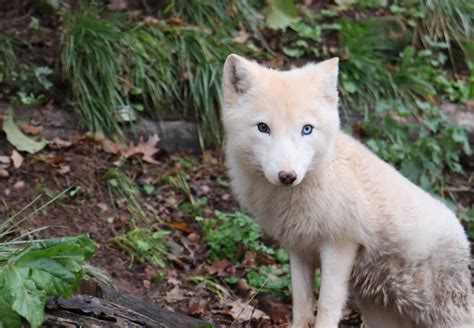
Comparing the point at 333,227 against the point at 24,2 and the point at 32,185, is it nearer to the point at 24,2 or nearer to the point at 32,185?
the point at 32,185

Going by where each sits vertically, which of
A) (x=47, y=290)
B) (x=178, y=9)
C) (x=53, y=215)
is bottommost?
(x=53, y=215)

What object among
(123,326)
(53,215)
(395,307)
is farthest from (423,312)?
(53,215)

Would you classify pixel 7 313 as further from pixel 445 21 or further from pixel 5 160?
pixel 445 21

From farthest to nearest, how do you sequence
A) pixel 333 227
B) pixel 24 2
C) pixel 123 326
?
pixel 24 2, pixel 333 227, pixel 123 326

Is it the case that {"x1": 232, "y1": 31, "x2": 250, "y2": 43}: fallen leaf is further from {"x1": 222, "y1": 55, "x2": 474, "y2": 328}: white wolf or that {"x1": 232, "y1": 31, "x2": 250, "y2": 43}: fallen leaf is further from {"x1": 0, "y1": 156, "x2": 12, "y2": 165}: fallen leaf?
{"x1": 222, "y1": 55, "x2": 474, "y2": 328}: white wolf

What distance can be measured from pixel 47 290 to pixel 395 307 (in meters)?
2.15

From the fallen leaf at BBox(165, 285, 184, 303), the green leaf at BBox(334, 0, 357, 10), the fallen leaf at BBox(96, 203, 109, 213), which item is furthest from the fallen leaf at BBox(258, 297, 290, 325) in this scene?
the green leaf at BBox(334, 0, 357, 10)

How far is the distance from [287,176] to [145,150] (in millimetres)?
3312

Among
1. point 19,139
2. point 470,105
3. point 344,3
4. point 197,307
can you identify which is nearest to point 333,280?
point 197,307

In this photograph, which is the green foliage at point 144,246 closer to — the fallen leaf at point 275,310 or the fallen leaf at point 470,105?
the fallen leaf at point 275,310

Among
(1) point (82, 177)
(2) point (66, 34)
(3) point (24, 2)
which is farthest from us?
(3) point (24, 2)

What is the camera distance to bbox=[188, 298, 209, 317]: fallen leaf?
5.22 m

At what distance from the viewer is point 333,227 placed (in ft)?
13.1

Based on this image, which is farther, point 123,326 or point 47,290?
point 123,326
